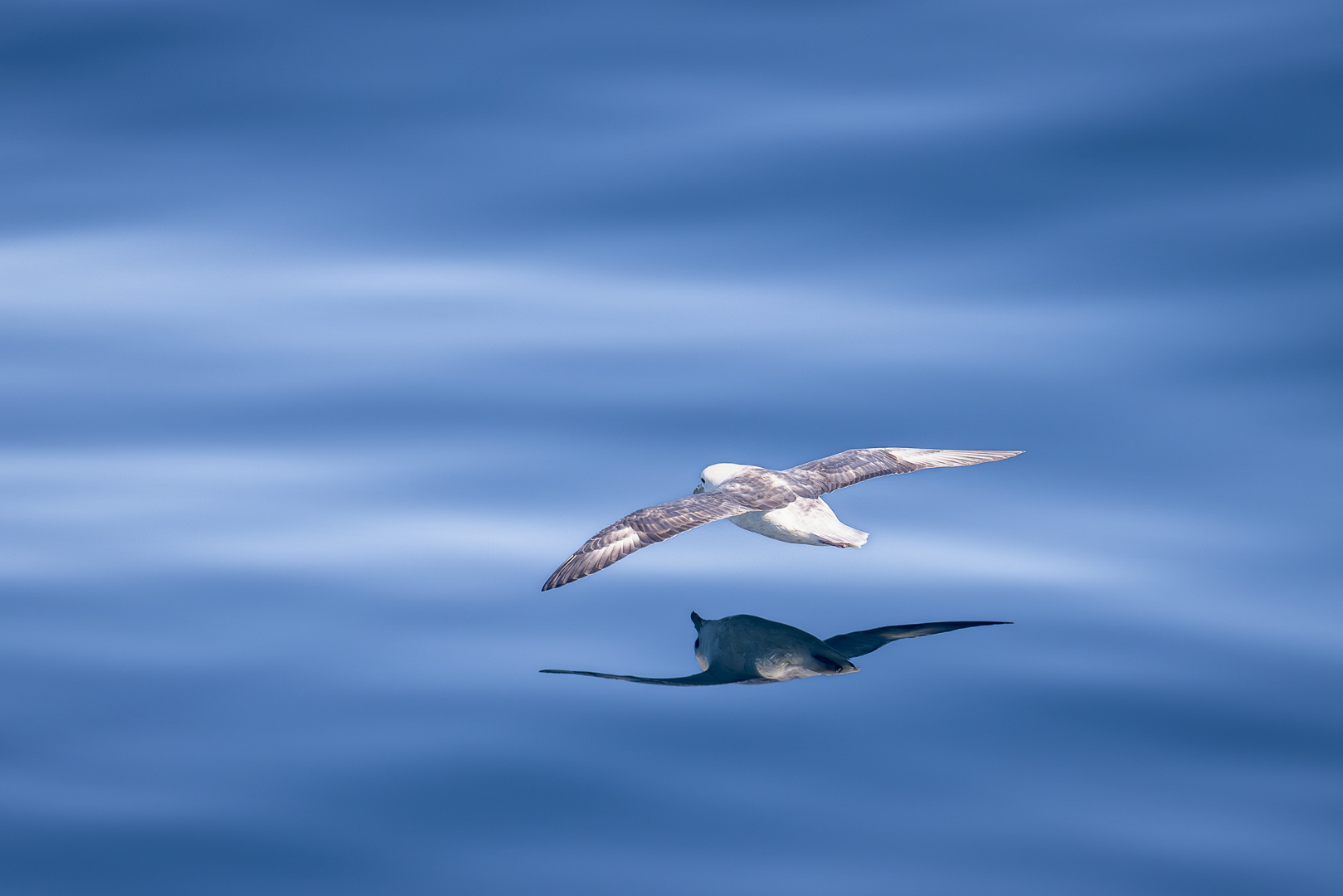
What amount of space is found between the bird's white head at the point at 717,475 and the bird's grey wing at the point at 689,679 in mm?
1816

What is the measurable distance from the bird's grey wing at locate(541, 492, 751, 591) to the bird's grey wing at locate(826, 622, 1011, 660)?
1125 mm

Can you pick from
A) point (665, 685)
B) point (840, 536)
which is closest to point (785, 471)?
point (840, 536)

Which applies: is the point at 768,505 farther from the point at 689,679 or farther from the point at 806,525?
the point at 689,679

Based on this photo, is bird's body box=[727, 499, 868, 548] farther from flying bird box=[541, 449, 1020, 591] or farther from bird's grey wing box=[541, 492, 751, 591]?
bird's grey wing box=[541, 492, 751, 591]

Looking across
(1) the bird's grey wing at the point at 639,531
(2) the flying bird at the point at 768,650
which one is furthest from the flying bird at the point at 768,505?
(2) the flying bird at the point at 768,650

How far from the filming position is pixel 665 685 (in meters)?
7.28

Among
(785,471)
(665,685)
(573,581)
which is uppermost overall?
(785,471)

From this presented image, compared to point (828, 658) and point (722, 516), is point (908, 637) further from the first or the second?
point (722, 516)

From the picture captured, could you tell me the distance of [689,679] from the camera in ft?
24.2

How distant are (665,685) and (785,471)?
2.23 m

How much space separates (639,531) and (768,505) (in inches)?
33.8

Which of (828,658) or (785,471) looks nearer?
(828,658)

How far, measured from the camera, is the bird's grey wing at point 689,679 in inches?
287

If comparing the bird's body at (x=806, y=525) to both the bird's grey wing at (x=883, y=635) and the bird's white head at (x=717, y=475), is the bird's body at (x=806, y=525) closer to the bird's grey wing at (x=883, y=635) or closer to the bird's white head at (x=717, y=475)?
the bird's white head at (x=717, y=475)
